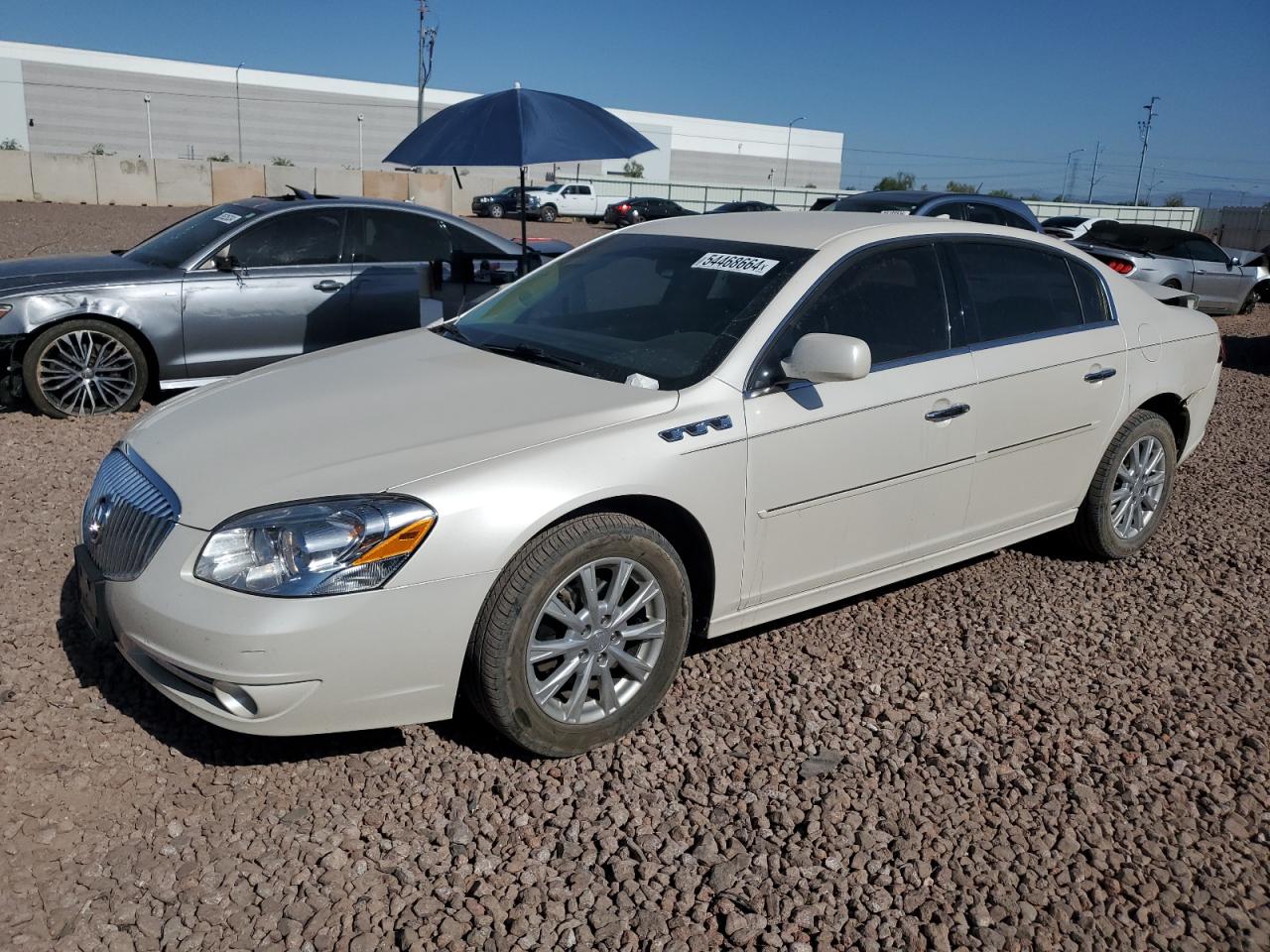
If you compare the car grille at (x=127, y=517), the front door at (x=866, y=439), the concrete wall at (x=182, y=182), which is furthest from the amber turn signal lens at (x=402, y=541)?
the concrete wall at (x=182, y=182)

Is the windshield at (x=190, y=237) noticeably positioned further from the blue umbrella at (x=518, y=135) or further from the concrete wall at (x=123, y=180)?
the concrete wall at (x=123, y=180)

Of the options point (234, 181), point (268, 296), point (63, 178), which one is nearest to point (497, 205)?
point (234, 181)

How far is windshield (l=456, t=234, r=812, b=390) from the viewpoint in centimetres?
365

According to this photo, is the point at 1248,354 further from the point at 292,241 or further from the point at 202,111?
the point at 202,111

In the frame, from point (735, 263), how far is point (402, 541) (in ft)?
5.91

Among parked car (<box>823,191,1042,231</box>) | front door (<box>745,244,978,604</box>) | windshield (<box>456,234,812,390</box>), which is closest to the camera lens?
front door (<box>745,244,978,604</box>)

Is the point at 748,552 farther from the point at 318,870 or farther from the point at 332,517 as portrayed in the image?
the point at 318,870

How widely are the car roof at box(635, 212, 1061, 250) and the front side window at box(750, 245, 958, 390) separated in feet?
0.45

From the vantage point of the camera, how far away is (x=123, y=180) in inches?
1586

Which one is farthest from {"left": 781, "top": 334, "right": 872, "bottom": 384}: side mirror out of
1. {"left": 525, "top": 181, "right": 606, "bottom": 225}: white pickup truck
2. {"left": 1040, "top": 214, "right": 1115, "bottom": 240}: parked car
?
{"left": 525, "top": 181, "right": 606, "bottom": 225}: white pickup truck

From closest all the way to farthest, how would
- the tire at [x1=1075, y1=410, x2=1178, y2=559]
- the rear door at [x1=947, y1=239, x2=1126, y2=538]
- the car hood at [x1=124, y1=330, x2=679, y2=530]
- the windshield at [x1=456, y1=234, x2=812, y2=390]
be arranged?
the car hood at [x1=124, y1=330, x2=679, y2=530], the windshield at [x1=456, y1=234, x2=812, y2=390], the rear door at [x1=947, y1=239, x2=1126, y2=538], the tire at [x1=1075, y1=410, x2=1178, y2=559]

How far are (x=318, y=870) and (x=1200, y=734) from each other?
2892mm

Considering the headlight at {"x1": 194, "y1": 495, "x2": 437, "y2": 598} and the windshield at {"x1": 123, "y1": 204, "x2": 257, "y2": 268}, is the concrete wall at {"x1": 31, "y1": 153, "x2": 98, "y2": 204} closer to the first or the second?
the windshield at {"x1": 123, "y1": 204, "x2": 257, "y2": 268}

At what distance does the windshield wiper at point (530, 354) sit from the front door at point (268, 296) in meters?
3.80
